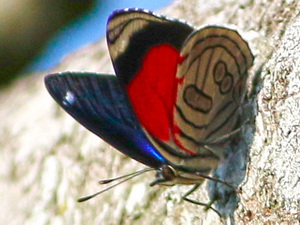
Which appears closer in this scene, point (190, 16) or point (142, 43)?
point (142, 43)

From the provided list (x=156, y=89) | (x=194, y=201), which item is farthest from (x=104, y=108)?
(x=194, y=201)

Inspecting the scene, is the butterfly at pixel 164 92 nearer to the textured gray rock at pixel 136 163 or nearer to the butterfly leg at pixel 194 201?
the butterfly leg at pixel 194 201

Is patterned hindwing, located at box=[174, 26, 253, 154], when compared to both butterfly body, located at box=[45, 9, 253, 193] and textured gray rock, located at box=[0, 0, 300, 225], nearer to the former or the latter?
butterfly body, located at box=[45, 9, 253, 193]

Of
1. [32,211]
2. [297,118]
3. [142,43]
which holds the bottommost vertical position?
[32,211]

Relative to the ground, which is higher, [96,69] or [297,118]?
[297,118]

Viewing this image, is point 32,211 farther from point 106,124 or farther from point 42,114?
point 106,124

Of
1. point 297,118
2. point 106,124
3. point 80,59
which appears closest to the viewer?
point 297,118

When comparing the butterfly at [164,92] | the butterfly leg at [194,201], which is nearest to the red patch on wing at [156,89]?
the butterfly at [164,92]

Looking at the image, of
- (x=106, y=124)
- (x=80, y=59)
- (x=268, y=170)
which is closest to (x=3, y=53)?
(x=80, y=59)
